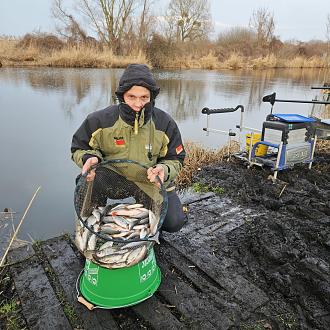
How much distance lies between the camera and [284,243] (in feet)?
8.14

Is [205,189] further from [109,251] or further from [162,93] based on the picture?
[162,93]

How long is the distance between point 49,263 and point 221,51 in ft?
94.5

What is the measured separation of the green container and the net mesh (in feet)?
0.27

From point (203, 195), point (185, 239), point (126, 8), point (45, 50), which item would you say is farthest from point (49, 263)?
point (126, 8)

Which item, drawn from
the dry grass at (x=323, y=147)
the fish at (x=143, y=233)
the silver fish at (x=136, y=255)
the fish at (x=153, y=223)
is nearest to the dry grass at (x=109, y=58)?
the dry grass at (x=323, y=147)

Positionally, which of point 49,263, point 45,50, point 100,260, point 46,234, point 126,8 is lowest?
point 46,234

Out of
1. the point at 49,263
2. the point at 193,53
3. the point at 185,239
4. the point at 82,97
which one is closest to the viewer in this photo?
the point at 49,263

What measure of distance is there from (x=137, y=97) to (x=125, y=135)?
0.29m

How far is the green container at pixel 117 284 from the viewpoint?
176 centimetres

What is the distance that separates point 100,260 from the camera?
169cm

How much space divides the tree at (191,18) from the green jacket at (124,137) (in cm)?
3126

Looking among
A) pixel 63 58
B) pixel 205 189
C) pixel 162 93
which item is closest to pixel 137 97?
pixel 205 189

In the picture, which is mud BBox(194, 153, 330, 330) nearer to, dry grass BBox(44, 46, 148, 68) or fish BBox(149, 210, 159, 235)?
fish BBox(149, 210, 159, 235)

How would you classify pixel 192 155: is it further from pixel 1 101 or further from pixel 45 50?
pixel 45 50
